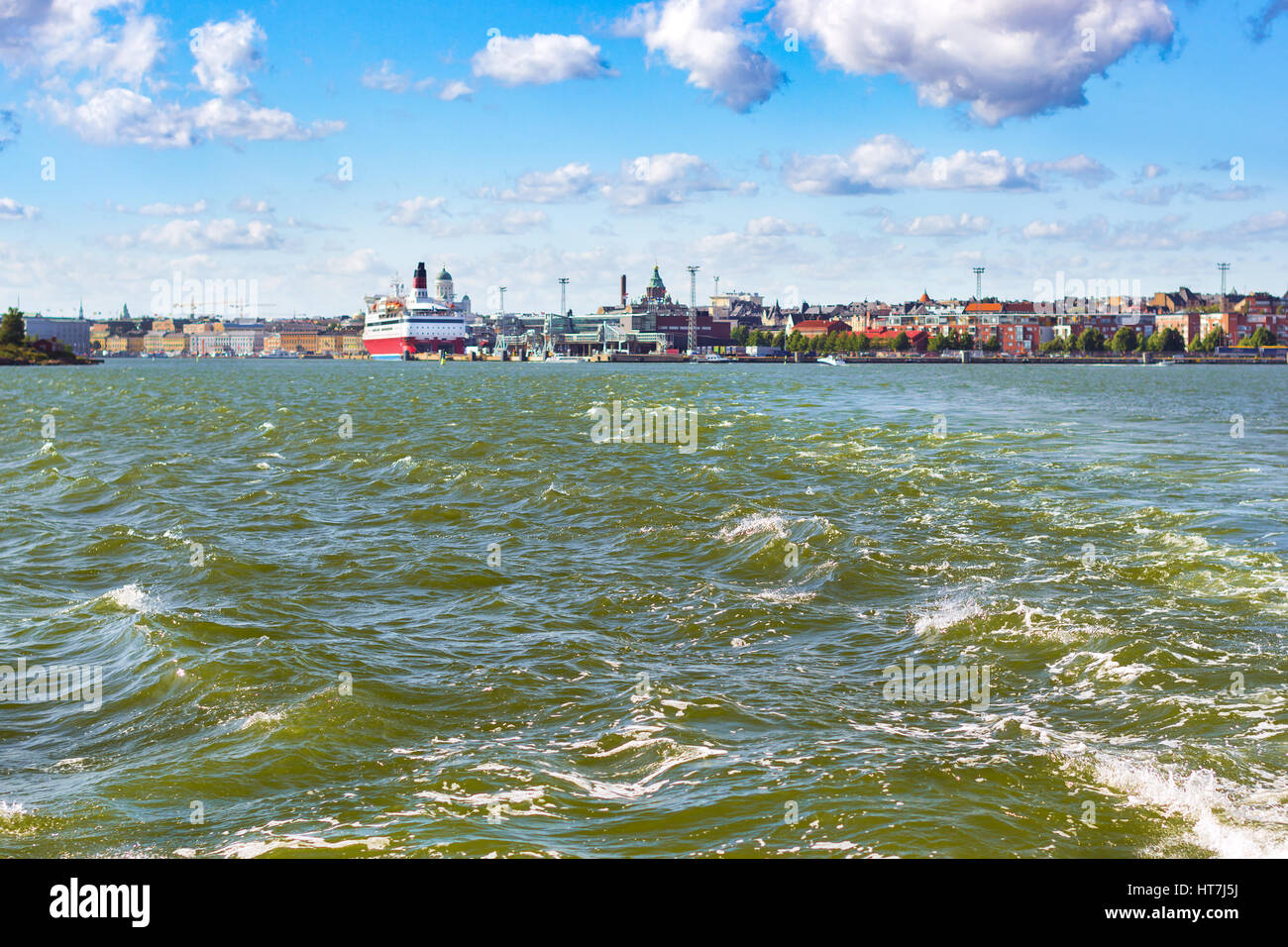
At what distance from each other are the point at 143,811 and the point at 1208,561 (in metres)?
17.9

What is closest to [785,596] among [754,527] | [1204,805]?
[754,527]

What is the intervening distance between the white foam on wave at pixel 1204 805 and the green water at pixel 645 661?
0.15 ft

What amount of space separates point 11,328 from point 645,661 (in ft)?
639

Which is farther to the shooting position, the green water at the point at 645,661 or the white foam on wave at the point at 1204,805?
the green water at the point at 645,661

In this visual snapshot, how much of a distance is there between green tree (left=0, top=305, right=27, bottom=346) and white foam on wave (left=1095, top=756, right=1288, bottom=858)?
7871 inches

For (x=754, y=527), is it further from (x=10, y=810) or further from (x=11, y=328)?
(x=11, y=328)

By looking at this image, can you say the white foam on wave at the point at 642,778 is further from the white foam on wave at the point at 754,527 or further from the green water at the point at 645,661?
the white foam on wave at the point at 754,527

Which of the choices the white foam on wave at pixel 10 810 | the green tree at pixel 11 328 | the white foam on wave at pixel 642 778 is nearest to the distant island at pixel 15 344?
the green tree at pixel 11 328

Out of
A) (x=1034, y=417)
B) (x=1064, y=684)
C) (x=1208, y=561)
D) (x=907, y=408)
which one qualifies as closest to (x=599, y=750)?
(x=1064, y=684)

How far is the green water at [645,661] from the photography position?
979 cm

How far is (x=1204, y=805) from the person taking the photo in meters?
9.98

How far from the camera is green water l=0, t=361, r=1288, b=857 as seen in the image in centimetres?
979

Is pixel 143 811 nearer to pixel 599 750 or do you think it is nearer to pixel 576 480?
pixel 599 750

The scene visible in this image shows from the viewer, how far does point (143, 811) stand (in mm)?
10031
